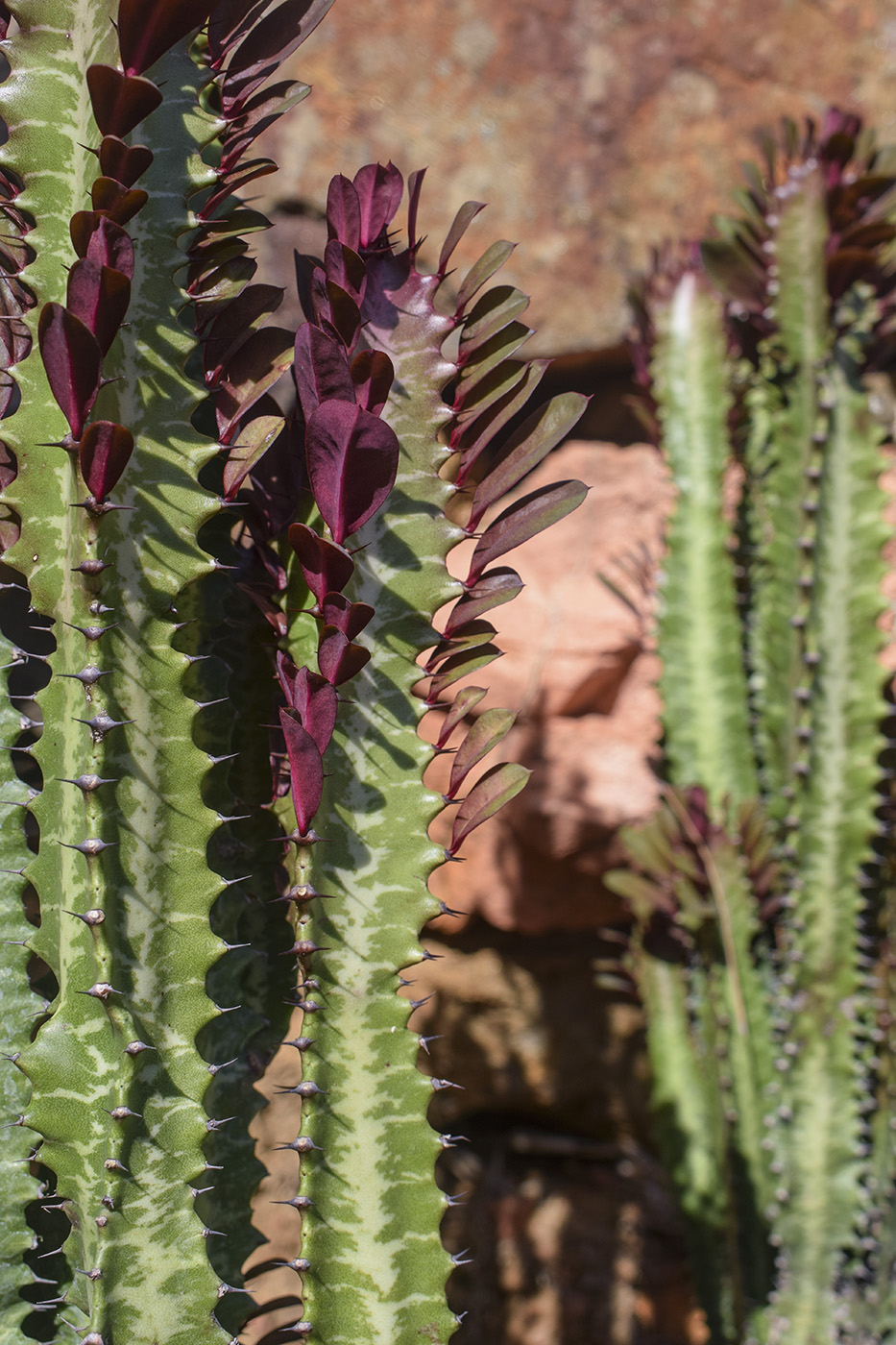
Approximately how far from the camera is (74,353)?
0.79 metres

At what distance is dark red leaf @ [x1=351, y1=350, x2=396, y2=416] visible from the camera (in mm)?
883

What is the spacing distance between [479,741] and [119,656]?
38 cm

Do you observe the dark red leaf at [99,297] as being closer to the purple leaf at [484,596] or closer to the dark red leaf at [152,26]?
the dark red leaf at [152,26]

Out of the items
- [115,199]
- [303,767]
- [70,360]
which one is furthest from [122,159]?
[303,767]

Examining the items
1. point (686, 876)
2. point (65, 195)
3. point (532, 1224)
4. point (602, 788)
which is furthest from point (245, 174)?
point (532, 1224)

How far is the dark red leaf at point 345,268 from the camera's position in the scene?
2.99 ft

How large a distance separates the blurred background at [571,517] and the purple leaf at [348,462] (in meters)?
1.72

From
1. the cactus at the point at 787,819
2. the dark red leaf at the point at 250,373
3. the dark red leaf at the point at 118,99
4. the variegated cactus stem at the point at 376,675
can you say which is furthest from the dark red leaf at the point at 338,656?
the cactus at the point at 787,819

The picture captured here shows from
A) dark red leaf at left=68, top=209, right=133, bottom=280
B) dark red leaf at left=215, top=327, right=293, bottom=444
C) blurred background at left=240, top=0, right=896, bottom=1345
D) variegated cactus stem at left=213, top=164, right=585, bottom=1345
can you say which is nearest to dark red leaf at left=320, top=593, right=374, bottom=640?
variegated cactus stem at left=213, top=164, right=585, bottom=1345

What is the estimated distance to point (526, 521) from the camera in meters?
0.99

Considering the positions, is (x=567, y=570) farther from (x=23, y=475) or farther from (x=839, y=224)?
(x=23, y=475)

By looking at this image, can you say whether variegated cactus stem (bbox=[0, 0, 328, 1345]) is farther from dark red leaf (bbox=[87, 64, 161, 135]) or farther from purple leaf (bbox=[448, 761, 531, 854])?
purple leaf (bbox=[448, 761, 531, 854])

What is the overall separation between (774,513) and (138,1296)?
1.64 m

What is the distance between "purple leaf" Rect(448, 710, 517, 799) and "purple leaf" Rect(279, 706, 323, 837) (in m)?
0.18
